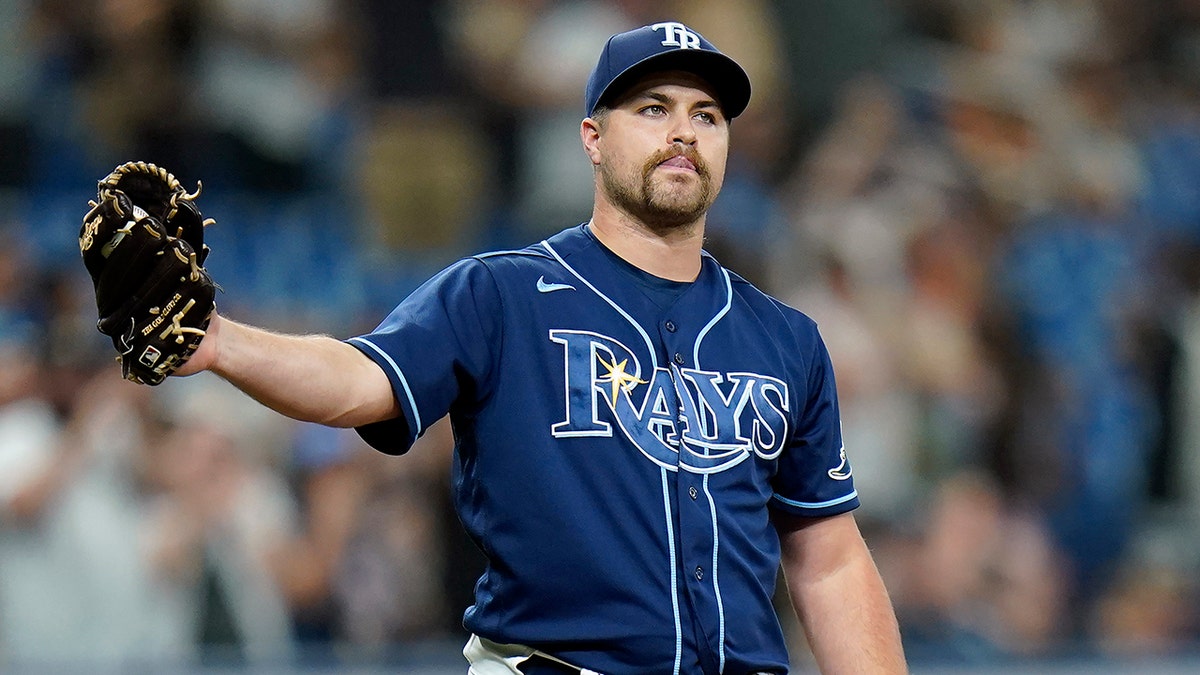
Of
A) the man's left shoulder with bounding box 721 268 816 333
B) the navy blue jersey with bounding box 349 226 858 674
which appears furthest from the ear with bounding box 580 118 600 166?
the man's left shoulder with bounding box 721 268 816 333

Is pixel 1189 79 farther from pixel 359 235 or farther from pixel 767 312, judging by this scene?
pixel 767 312

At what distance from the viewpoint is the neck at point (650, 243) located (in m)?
2.77

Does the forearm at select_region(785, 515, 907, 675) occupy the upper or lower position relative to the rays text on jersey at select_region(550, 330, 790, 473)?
lower

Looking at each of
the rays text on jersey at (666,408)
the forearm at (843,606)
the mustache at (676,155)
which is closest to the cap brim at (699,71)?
the mustache at (676,155)

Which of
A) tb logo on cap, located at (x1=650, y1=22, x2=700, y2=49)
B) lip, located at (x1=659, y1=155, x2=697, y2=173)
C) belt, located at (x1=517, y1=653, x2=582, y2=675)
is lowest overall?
belt, located at (x1=517, y1=653, x2=582, y2=675)

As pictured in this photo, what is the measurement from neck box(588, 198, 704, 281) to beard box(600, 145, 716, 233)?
0.09ft

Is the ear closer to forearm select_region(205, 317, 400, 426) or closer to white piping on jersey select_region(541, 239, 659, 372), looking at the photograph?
white piping on jersey select_region(541, 239, 659, 372)

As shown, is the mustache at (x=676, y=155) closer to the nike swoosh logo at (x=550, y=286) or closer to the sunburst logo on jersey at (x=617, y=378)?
the nike swoosh logo at (x=550, y=286)

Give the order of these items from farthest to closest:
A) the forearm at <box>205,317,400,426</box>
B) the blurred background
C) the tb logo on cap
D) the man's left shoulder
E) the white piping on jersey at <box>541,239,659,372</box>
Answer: the blurred background
the man's left shoulder
the tb logo on cap
the white piping on jersey at <box>541,239,659,372</box>
the forearm at <box>205,317,400,426</box>

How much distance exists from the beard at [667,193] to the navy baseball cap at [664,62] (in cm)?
14

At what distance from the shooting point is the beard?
270cm

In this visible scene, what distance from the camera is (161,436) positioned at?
18.1ft

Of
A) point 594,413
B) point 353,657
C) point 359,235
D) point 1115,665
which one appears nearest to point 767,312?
point 594,413

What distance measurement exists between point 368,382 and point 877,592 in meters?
1.03
